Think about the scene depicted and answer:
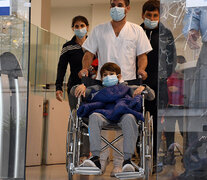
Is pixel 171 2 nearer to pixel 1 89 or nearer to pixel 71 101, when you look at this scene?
pixel 1 89

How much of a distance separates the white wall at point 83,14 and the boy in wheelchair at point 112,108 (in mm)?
6513

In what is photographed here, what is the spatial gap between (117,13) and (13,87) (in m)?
1.20

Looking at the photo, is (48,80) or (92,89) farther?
(48,80)

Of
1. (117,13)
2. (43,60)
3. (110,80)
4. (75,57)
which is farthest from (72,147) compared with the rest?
(43,60)

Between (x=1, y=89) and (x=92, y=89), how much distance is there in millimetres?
887

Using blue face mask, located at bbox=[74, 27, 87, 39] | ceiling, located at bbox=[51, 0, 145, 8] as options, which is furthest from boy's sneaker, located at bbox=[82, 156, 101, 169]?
ceiling, located at bbox=[51, 0, 145, 8]

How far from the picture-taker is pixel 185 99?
2.69m

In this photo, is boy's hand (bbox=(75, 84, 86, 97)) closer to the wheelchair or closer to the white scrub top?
the wheelchair

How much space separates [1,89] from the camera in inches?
119

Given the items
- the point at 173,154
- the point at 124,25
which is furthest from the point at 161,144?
the point at 124,25

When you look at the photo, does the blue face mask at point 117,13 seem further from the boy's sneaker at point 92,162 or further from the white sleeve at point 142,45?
the boy's sneaker at point 92,162

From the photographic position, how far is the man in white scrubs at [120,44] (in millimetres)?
3828

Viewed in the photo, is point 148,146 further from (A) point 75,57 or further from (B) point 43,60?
(B) point 43,60

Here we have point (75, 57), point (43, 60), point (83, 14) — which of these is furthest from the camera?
point (83, 14)
